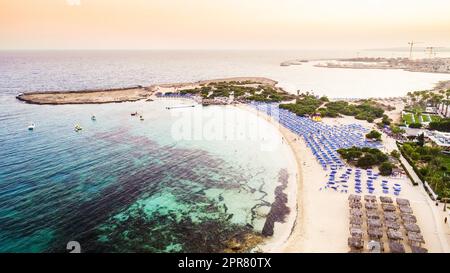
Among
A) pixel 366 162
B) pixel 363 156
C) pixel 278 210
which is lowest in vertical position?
pixel 278 210

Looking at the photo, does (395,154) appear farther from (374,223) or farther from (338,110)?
(338,110)

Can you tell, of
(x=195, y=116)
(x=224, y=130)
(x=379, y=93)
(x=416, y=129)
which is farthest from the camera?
(x=379, y=93)

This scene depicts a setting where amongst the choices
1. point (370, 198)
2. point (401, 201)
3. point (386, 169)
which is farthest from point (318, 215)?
point (386, 169)

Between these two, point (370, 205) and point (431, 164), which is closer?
point (370, 205)

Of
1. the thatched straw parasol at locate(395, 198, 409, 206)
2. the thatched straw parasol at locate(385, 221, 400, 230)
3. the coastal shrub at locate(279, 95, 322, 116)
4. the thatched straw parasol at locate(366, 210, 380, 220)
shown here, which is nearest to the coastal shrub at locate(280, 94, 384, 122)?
the coastal shrub at locate(279, 95, 322, 116)

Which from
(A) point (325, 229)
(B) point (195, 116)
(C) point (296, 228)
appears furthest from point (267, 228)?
(B) point (195, 116)
